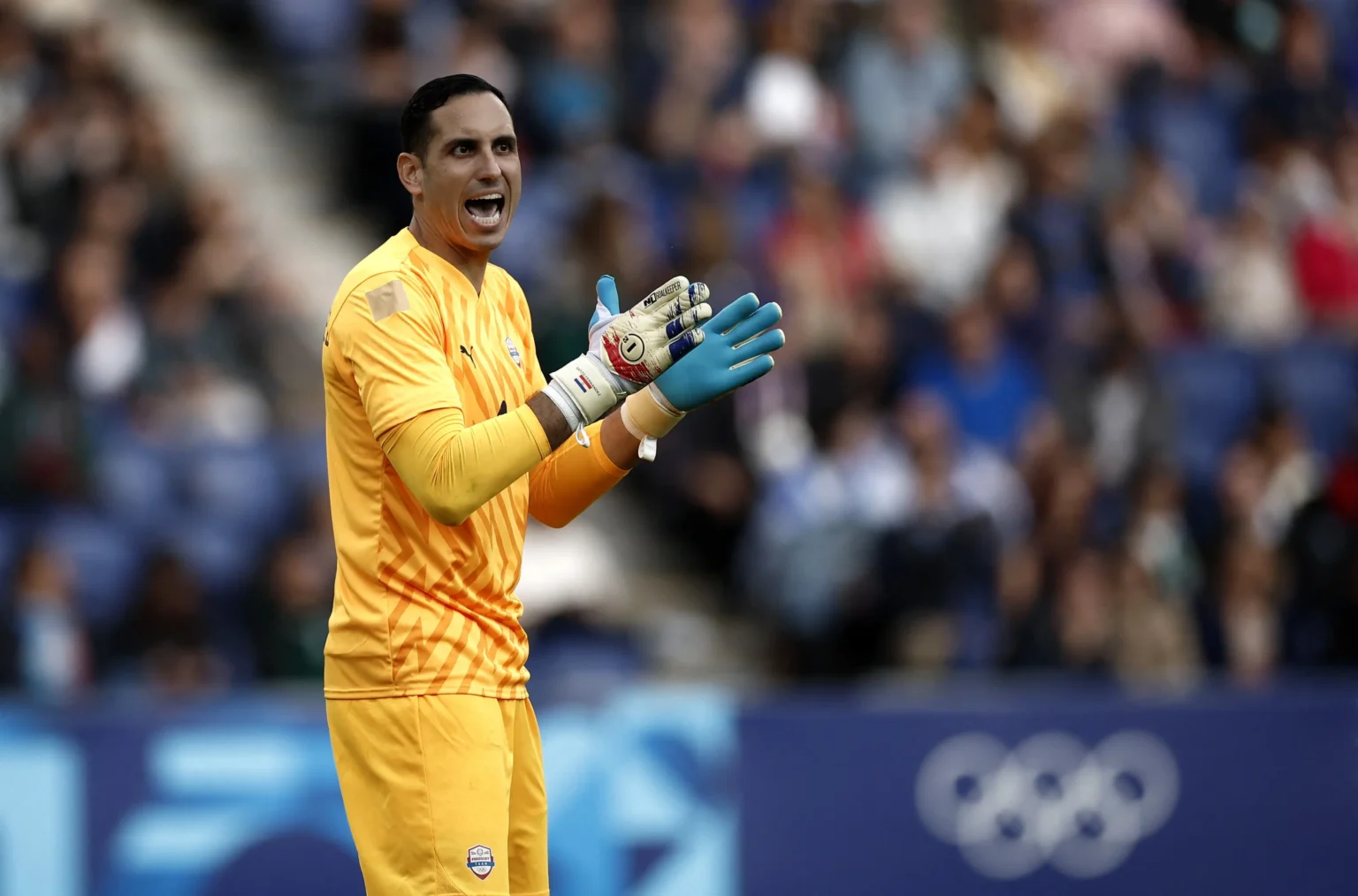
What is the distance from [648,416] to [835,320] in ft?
20.0

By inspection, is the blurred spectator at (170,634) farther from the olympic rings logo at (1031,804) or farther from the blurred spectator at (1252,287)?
the blurred spectator at (1252,287)

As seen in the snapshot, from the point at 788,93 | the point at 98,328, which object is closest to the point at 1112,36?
the point at 788,93

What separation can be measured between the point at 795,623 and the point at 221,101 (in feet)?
17.9

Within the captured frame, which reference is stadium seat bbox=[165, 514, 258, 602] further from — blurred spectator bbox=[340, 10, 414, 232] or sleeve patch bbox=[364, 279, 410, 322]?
sleeve patch bbox=[364, 279, 410, 322]

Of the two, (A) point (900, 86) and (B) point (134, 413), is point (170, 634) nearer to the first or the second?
(B) point (134, 413)

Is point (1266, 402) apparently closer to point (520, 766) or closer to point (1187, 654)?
point (1187, 654)

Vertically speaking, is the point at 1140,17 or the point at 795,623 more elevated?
the point at 1140,17

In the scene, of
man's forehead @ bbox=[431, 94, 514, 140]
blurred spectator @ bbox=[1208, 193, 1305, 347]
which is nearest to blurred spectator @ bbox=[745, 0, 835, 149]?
blurred spectator @ bbox=[1208, 193, 1305, 347]

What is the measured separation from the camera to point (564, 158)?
10945 mm

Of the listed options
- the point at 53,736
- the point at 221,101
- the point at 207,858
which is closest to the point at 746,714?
the point at 207,858

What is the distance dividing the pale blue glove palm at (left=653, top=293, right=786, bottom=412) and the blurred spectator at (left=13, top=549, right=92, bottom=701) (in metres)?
5.15

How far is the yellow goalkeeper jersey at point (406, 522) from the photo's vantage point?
425cm

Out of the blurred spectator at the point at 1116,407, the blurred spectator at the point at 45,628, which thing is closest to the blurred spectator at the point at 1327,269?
the blurred spectator at the point at 1116,407

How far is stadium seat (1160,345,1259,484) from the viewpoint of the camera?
1055 cm
